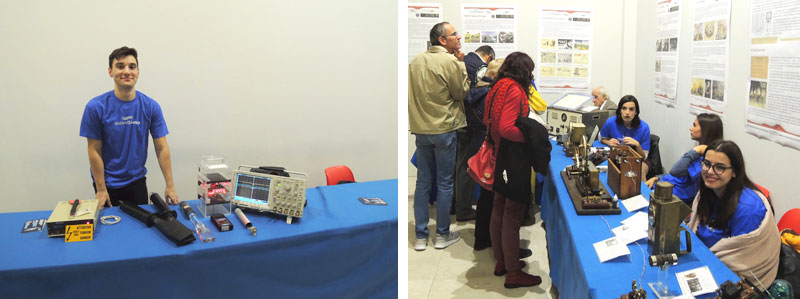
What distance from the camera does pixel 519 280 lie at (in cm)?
307

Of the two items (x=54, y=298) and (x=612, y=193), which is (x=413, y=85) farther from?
(x=54, y=298)

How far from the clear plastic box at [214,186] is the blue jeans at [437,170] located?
151 centimetres

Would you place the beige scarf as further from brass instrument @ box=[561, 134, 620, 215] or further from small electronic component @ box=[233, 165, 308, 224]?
small electronic component @ box=[233, 165, 308, 224]

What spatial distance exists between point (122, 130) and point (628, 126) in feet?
10.8

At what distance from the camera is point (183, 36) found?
1.69 m

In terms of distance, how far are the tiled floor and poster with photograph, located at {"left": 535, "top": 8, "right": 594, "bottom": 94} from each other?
1947 millimetres

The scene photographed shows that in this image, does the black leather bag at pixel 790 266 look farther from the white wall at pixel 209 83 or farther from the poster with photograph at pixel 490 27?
the poster with photograph at pixel 490 27

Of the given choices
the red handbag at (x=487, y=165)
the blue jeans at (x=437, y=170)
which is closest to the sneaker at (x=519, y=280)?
the red handbag at (x=487, y=165)

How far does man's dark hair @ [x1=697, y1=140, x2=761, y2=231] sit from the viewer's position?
2.20 m

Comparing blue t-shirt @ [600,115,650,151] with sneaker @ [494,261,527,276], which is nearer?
sneaker @ [494,261,527,276]

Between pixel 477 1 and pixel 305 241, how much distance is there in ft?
12.4

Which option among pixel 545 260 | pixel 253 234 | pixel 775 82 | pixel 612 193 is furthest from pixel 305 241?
pixel 775 82

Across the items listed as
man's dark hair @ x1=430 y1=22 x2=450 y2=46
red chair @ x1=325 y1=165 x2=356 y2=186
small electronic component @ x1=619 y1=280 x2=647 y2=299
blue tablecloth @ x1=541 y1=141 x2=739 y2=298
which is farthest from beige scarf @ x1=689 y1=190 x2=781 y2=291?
man's dark hair @ x1=430 y1=22 x2=450 y2=46

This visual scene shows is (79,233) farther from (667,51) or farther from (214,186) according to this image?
(667,51)
